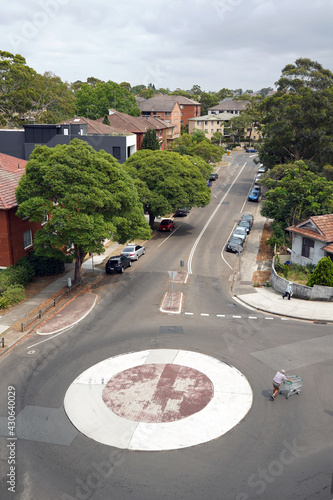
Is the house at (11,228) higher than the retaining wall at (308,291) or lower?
higher

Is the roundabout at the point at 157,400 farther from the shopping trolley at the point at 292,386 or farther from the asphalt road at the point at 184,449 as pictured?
the shopping trolley at the point at 292,386

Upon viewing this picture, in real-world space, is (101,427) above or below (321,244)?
below

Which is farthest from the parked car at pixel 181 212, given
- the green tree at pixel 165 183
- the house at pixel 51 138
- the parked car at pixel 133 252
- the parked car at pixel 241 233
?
the parked car at pixel 133 252

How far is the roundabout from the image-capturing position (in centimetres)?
1551

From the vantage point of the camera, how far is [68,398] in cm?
1781

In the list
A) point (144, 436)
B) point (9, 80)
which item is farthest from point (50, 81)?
point (144, 436)

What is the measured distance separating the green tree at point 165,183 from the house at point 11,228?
1382cm

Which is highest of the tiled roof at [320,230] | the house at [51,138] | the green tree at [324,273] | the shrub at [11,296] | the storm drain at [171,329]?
the house at [51,138]

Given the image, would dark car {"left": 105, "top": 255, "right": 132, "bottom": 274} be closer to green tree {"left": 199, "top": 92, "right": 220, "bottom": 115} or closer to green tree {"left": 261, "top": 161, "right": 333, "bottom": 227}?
green tree {"left": 261, "top": 161, "right": 333, "bottom": 227}

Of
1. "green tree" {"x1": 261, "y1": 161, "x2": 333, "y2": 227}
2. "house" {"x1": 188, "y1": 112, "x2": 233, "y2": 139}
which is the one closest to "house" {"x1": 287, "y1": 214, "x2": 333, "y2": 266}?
"green tree" {"x1": 261, "y1": 161, "x2": 333, "y2": 227}

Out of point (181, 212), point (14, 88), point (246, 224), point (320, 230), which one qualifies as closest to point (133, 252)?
point (320, 230)

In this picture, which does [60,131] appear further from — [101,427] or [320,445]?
[320,445]

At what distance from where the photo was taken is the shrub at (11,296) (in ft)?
90.2

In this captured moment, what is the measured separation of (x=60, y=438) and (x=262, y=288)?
768 inches
